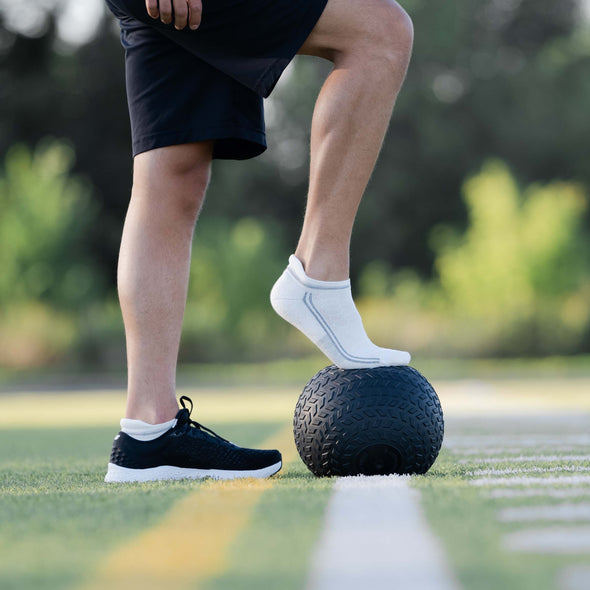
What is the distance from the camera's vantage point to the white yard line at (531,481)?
263cm

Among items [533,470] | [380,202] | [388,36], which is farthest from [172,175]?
[380,202]

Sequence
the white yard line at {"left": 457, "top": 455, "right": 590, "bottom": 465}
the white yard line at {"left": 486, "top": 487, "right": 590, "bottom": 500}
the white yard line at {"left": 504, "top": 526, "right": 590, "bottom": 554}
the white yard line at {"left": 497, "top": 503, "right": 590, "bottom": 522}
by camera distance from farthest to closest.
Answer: the white yard line at {"left": 457, "top": 455, "right": 590, "bottom": 465} < the white yard line at {"left": 486, "top": 487, "right": 590, "bottom": 500} < the white yard line at {"left": 497, "top": 503, "right": 590, "bottom": 522} < the white yard line at {"left": 504, "top": 526, "right": 590, "bottom": 554}

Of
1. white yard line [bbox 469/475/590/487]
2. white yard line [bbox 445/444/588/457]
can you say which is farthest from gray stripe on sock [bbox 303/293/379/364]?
white yard line [bbox 445/444/588/457]

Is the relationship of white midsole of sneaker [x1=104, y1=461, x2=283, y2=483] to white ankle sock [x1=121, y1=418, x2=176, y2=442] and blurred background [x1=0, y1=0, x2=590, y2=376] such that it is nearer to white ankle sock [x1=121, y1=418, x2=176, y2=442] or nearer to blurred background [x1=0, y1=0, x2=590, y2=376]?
white ankle sock [x1=121, y1=418, x2=176, y2=442]

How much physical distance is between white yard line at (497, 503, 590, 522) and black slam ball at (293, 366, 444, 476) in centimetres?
83

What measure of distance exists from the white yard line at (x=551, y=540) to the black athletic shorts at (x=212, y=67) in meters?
1.59

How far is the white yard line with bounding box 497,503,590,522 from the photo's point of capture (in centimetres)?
206

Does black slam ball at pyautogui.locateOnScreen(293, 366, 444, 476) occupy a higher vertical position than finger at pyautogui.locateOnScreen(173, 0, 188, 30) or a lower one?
lower

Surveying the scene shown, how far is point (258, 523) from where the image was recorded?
2.07 metres

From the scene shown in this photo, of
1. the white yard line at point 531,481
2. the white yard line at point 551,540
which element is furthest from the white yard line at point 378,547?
the white yard line at point 531,481

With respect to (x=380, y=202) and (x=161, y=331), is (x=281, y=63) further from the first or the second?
(x=380, y=202)

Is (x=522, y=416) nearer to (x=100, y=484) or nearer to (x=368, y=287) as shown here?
(x=100, y=484)

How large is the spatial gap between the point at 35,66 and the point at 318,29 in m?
33.4

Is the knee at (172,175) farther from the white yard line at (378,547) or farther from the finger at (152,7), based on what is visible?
the white yard line at (378,547)
